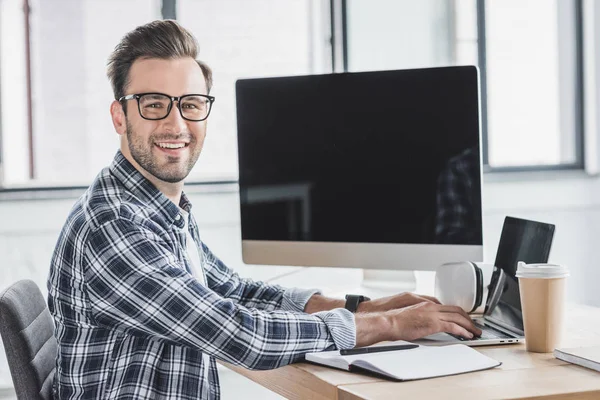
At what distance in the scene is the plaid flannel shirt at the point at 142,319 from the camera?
1.33 meters

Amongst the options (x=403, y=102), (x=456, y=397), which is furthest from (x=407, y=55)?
(x=456, y=397)

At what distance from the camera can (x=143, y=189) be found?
5.04 feet

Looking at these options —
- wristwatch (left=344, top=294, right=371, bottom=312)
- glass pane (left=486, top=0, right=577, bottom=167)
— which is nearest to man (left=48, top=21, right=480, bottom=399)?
wristwatch (left=344, top=294, right=371, bottom=312)

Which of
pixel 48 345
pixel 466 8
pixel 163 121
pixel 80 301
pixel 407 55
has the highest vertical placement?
pixel 466 8

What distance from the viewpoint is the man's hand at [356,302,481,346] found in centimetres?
143

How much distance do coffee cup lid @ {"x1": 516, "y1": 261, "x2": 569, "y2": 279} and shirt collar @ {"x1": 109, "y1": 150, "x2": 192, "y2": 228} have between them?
2.04 feet

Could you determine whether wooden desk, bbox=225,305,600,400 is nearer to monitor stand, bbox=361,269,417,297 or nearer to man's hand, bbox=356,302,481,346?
man's hand, bbox=356,302,481,346

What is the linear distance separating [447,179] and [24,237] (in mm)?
1733

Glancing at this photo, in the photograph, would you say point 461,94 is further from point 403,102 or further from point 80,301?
point 80,301

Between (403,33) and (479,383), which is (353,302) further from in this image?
(403,33)

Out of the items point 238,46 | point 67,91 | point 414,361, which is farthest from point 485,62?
point 414,361

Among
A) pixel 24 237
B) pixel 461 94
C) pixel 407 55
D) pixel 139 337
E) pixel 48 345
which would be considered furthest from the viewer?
pixel 407 55

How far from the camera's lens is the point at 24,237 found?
2.94m

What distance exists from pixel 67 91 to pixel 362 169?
159 cm
